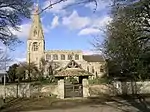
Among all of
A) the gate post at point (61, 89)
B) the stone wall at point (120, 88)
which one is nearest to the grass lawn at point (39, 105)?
the gate post at point (61, 89)

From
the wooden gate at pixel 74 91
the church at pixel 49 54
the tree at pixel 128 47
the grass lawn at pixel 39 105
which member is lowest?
the grass lawn at pixel 39 105

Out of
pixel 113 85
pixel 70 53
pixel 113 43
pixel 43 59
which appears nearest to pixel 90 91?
pixel 113 85

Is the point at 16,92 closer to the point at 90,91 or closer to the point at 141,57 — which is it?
the point at 90,91

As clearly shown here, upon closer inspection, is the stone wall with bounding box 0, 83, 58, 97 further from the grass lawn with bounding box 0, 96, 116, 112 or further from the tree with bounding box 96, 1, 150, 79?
the tree with bounding box 96, 1, 150, 79

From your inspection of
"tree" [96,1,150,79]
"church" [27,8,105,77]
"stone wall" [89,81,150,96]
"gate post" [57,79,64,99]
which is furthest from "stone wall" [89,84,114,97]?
"church" [27,8,105,77]

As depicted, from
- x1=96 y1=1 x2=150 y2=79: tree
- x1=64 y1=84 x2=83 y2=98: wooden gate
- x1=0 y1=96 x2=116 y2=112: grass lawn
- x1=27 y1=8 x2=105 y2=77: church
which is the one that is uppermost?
x1=27 y1=8 x2=105 y2=77: church

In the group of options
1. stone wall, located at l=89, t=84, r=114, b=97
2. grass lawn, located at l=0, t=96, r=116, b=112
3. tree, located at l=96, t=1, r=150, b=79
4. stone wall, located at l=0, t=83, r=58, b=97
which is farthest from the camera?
stone wall, located at l=89, t=84, r=114, b=97

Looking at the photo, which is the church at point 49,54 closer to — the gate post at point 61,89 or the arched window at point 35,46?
the arched window at point 35,46

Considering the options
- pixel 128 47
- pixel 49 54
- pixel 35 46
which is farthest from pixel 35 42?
pixel 128 47

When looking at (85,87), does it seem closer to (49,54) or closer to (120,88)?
(120,88)

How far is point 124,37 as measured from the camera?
2825cm

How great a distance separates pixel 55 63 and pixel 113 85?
3060 inches

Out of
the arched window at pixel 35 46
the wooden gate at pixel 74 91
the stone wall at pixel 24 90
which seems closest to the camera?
the stone wall at pixel 24 90

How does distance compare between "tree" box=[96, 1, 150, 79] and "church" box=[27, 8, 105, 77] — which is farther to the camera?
"church" box=[27, 8, 105, 77]
